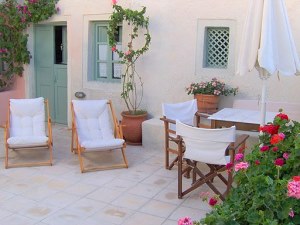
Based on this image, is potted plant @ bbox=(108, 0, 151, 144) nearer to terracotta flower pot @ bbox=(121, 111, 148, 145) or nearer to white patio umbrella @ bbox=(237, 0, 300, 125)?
terracotta flower pot @ bbox=(121, 111, 148, 145)

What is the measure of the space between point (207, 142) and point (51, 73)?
5.39 meters

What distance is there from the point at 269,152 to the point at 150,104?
4488 millimetres

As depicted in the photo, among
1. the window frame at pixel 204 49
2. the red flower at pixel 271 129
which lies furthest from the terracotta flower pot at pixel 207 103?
the red flower at pixel 271 129

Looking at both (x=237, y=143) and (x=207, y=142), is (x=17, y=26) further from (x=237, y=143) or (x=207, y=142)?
(x=237, y=143)

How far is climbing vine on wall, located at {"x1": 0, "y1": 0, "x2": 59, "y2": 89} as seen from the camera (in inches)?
318

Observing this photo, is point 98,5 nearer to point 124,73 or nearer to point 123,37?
point 123,37

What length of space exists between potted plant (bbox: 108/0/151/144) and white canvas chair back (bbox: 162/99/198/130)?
4.00 feet

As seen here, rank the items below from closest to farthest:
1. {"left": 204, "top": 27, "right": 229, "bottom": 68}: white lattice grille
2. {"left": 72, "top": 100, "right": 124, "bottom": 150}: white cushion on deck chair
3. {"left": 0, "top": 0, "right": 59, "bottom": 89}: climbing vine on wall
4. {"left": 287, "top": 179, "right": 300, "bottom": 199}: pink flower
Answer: {"left": 287, "top": 179, "right": 300, "bottom": 199}: pink flower, {"left": 72, "top": 100, "right": 124, "bottom": 150}: white cushion on deck chair, {"left": 204, "top": 27, "right": 229, "bottom": 68}: white lattice grille, {"left": 0, "top": 0, "right": 59, "bottom": 89}: climbing vine on wall

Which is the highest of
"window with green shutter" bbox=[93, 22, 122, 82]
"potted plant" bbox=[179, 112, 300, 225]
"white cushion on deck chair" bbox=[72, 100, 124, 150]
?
"window with green shutter" bbox=[93, 22, 122, 82]

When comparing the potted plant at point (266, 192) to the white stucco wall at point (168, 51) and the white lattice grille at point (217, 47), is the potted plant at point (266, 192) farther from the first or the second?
the white lattice grille at point (217, 47)

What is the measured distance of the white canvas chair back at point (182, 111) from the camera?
5.83 metres

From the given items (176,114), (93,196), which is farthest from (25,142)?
(176,114)

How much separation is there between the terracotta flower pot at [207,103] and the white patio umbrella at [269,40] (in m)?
2.37

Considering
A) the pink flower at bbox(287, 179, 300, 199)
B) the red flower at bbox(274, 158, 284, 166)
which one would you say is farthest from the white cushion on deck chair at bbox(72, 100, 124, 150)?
the pink flower at bbox(287, 179, 300, 199)
